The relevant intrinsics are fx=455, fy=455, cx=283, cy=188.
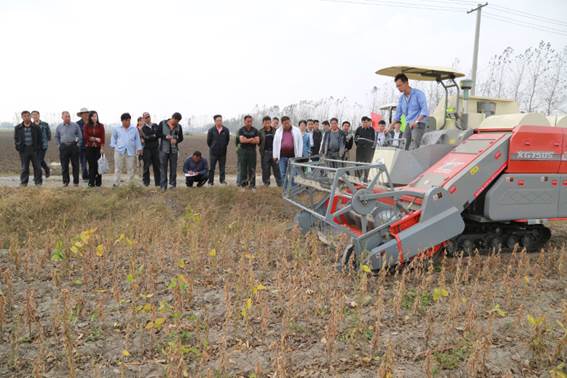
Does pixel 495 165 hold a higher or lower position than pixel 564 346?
higher

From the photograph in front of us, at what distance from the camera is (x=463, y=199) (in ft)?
18.4

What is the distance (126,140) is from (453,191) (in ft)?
22.8

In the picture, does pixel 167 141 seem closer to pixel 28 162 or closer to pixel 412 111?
pixel 28 162

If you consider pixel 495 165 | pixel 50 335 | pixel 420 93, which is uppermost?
pixel 420 93

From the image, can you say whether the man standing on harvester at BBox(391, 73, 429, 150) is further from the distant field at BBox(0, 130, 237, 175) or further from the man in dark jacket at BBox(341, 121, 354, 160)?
the distant field at BBox(0, 130, 237, 175)

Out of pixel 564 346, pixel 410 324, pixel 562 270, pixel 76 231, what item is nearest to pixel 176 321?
pixel 410 324

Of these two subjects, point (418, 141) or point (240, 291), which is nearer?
Answer: point (240, 291)

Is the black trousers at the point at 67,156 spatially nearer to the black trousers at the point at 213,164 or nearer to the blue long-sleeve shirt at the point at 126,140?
the blue long-sleeve shirt at the point at 126,140

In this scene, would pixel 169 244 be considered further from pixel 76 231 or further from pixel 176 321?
pixel 176 321

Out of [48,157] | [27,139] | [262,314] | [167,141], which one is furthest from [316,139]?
[48,157]

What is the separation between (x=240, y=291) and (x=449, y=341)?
82.4 inches

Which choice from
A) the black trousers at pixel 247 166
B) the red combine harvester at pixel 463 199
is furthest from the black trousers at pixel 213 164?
the red combine harvester at pixel 463 199

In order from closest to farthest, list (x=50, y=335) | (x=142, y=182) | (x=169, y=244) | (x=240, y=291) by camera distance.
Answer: (x=50, y=335)
(x=240, y=291)
(x=169, y=244)
(x=142, y=182)

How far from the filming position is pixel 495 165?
5.77 m
